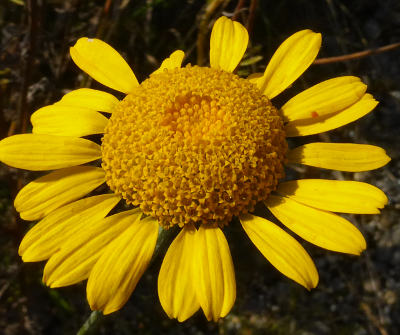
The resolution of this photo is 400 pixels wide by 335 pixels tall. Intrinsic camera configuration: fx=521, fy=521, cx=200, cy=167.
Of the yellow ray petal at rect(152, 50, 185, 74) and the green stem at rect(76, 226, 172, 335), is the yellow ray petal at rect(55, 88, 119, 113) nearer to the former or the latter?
the yellow ray petal at rect(152, 50, 185, 74)

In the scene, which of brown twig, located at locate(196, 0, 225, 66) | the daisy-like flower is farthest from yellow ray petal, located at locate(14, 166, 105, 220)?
brown twig, located at locate(196, 0, 225, 66)

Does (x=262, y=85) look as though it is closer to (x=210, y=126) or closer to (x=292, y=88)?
(x=210, y=126)

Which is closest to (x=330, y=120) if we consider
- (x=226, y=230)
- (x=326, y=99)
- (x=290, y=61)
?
(x=326, y=99)

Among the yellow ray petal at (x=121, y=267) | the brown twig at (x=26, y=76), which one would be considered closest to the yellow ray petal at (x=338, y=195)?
the yellow ray petal at (x=121, y=267)

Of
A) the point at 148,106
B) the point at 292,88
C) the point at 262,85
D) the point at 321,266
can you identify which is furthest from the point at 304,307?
the point at 148,106

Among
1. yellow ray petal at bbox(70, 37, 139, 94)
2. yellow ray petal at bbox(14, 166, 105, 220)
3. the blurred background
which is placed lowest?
the blurred background

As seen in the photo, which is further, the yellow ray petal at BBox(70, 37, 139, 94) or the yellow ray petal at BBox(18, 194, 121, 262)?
the yellow ray petal at BBox(70, 37, 139, 94)

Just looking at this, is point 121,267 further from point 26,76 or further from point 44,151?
point 26,76
